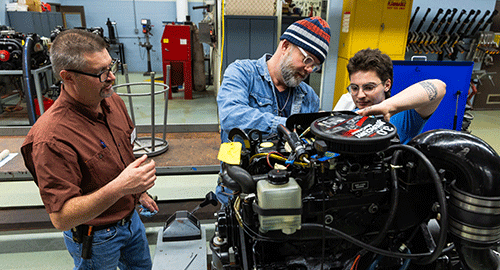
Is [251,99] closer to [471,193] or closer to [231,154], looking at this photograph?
[231,154]

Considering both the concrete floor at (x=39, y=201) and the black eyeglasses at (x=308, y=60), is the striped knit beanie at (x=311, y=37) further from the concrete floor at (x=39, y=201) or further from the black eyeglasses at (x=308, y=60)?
the concrete floor at (x=39, y=201)

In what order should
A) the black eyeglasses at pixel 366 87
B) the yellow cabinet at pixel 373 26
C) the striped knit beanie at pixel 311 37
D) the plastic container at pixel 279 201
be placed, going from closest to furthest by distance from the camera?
the plastic container at pixel 279 201 < the striped knit beanie at pixel 311 37 < the black eyeglasses at pixel 366 87 < the yellow cabinet at pixel 373 26

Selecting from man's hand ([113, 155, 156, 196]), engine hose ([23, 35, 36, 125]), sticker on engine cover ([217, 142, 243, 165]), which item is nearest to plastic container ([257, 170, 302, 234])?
sticker on engine cover ([217, 142, 243, 165])

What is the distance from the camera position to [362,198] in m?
0.79

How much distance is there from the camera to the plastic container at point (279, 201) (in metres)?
0.66

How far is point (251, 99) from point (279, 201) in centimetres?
81

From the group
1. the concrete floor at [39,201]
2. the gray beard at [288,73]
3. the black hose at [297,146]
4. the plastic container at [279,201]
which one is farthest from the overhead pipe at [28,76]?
the plastic container at [279,201]

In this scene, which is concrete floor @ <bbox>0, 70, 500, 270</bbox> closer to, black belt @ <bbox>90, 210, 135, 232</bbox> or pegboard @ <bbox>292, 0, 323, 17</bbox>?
black belt @ <bbox>90, 210, 135, 232</bbox>

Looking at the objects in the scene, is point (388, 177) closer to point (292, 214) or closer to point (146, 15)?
point (292, 214)

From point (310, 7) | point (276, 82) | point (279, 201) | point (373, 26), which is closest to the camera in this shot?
point (279, 201)

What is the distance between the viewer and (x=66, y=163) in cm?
111

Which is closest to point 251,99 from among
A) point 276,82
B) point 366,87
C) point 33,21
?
point 276,82

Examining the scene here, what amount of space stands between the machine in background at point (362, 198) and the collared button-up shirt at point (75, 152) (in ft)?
2.20

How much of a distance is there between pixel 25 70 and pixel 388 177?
4520mm
